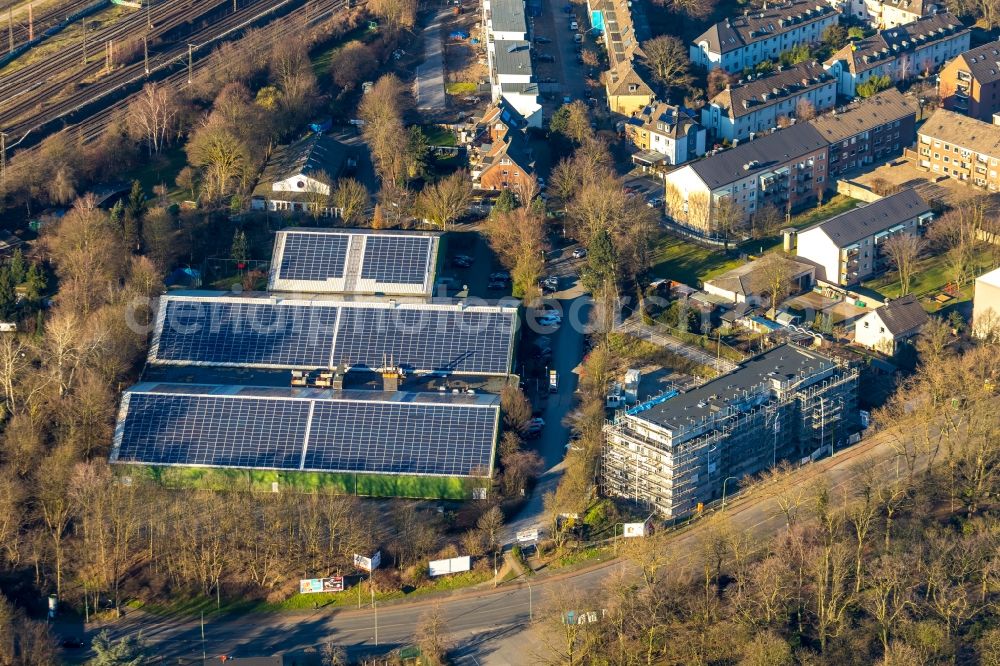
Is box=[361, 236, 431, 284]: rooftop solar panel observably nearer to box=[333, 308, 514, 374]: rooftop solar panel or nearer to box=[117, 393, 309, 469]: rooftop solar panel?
box=[333, 308, 514, 374]: rooftop solar panel

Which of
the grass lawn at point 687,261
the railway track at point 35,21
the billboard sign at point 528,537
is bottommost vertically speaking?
the billboard sign at point 528,537

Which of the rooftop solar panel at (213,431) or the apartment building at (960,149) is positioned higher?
the apartment building at (960,149)

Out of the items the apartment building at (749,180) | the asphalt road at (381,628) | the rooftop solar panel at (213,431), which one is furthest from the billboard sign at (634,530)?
the apartment building at (749,180)

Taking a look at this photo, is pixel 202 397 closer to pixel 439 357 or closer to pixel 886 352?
pixel 439 357

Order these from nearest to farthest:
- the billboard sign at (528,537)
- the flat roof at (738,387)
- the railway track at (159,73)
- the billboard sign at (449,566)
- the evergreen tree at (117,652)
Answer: the evergreen tree at (117,652)
the billboard sign at (449,566)
the billboard sign at (528,537)
the flat roof at (738,387)
the railway track at (159,73)

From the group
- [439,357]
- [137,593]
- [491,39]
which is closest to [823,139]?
[491,39]

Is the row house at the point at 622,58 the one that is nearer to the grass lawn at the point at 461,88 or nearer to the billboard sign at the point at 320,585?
the grass lawn at the point at 461,88
